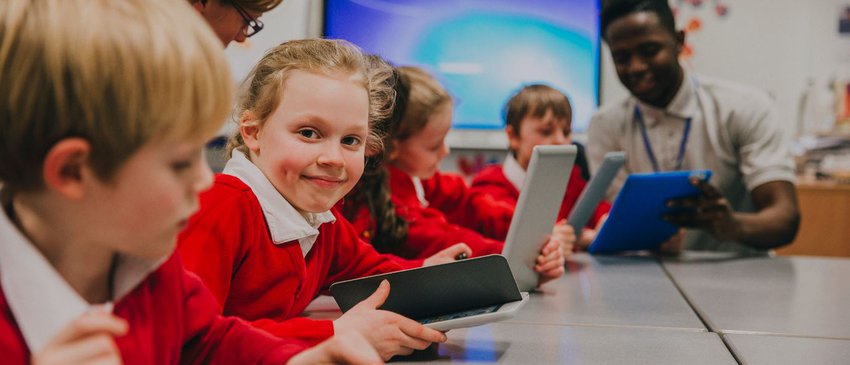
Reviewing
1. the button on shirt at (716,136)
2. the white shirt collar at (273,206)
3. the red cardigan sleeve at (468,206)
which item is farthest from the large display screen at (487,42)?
the white shirt collar at (273,206)

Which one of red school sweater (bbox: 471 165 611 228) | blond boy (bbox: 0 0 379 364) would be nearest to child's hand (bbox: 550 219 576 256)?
red school sweater (bbox: 471 165 611 228)

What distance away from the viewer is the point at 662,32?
7.40ft

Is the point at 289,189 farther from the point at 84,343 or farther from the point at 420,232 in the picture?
the point at 420,232

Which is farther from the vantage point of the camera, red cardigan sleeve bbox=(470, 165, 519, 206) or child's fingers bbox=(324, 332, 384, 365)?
red cardigan sleeve bbox=(470, 165, 519, 206)

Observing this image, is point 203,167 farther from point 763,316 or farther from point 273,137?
point 763,316

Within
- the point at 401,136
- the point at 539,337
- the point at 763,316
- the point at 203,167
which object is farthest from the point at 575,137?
the point at 203,167

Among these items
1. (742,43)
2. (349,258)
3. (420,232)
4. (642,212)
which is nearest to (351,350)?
(349,258)

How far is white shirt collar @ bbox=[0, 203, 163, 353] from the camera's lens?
21.4 inches

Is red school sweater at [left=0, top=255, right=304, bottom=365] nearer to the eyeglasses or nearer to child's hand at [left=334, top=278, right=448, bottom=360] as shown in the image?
child's hand at [left=334, top=278, right=448, bottom=360]

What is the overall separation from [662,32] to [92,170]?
6.55 feet

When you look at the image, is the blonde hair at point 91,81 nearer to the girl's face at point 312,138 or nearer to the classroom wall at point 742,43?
the girl's face at point 312,138

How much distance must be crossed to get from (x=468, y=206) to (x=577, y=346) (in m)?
1.09

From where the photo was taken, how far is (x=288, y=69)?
3.26ft

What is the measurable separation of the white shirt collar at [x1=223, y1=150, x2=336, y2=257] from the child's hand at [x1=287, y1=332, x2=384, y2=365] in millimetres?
273
